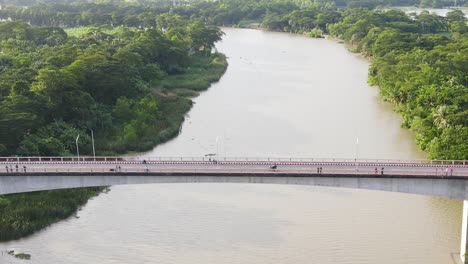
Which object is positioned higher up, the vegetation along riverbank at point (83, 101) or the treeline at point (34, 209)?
the vegetation along riverbank at point (83, 101)

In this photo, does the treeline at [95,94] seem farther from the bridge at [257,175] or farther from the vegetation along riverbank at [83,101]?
the bridge at [257,175]

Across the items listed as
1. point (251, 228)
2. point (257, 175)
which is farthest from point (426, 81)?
point (257, 175)

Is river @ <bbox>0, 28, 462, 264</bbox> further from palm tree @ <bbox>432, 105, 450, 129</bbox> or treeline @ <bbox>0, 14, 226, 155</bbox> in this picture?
treeline @ <bbox>0, 14, 226, 155</bbox>

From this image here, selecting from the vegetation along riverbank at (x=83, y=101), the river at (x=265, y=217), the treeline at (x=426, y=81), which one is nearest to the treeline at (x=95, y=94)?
the vegetation along riverbank at (x=83, y=101)

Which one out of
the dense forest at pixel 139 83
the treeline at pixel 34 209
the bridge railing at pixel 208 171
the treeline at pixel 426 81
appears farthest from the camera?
the dense forest at pixel 139 83

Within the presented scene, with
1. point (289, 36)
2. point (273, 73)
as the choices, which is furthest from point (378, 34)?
point (289, 36)

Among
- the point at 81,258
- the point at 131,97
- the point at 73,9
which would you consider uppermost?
the point at 73,9

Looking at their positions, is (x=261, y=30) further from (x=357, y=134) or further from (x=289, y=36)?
(x=357, y=134)

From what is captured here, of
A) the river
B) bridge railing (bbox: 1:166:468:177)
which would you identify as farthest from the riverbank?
bridge railing (bbox: 1:166:468:177)
